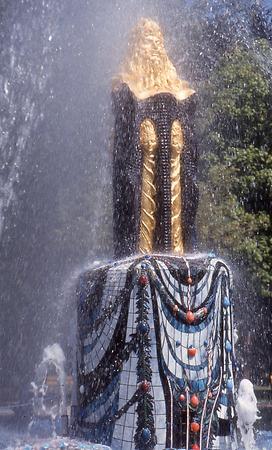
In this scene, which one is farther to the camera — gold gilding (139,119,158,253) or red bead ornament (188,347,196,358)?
gold gilding (139,119,158,253)

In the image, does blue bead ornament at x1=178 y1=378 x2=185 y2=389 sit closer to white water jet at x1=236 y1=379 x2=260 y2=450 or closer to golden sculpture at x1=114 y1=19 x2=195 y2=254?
white water jet at x1=236 y1=379 x2=260 y2=450

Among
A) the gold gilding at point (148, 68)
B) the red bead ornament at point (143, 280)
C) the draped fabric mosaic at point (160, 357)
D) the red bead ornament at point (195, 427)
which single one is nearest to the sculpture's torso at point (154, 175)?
the gold gilding at point (148, 68)

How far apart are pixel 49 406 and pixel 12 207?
6437 millimetres

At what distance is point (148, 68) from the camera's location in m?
8.44

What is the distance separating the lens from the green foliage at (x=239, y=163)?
48.2ft

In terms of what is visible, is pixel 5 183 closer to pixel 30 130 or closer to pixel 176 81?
pixel 30 130

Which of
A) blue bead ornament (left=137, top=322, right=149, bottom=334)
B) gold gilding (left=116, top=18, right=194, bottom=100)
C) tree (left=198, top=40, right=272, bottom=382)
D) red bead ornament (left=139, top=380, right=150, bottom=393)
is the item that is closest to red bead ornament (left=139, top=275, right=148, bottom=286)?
blue bead ornament (left=137, top=322, right=149, bottom=334)

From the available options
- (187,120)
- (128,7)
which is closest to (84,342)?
(187,120)

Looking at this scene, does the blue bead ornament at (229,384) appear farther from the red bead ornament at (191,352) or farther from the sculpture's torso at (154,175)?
the sculpture's torso at (154,175)

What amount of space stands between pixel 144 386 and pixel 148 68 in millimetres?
3309

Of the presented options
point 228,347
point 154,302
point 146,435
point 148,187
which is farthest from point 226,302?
point 146,435

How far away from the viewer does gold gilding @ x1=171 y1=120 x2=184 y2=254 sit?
818cm

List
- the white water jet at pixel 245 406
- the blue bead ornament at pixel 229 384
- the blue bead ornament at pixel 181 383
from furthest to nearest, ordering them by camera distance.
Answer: the white water jet at pixel 245 406 → the blue bead ornament at pixel 229 384 → the blue bead ornament at pixel 181 383

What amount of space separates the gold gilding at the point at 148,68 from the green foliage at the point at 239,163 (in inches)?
231
